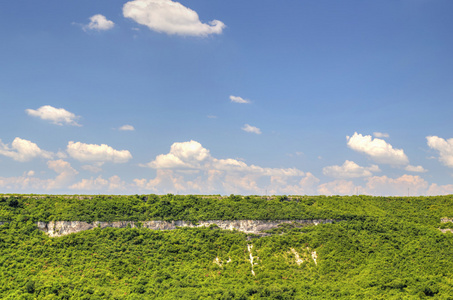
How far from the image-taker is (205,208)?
7381cm

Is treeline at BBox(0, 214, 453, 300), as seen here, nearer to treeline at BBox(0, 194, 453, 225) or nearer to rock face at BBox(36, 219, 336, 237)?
rock face at BBox(36, 219, 336, 237)

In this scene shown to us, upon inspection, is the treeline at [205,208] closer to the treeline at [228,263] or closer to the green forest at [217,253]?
the green forest at [217,253]

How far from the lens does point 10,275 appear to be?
184 ft

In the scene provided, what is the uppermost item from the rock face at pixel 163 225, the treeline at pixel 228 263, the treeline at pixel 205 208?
the treeline at pixel 205 208

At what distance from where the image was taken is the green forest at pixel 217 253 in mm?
53156

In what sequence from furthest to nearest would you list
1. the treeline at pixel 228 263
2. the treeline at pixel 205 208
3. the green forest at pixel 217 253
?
1. the treeline at pixel 205 208
2. the green forest at pixel 217 253
3. the treeline at pixel 228 263

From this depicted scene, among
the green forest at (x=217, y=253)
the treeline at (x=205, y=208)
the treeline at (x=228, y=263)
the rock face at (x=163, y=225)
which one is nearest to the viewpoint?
the treeline at (x=228, y=263)

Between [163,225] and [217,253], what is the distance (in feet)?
43.7

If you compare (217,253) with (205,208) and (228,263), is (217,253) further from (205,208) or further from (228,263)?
(205,208)

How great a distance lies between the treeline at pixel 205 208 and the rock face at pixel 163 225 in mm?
820

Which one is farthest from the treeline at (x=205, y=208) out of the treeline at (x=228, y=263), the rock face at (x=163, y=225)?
the treeline at (x=228, y=263)

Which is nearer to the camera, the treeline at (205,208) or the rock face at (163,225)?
the rock face at (163,225)

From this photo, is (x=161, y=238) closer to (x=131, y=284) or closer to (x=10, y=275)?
(x=131, y=284)

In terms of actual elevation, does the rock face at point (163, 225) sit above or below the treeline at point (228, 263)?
above
